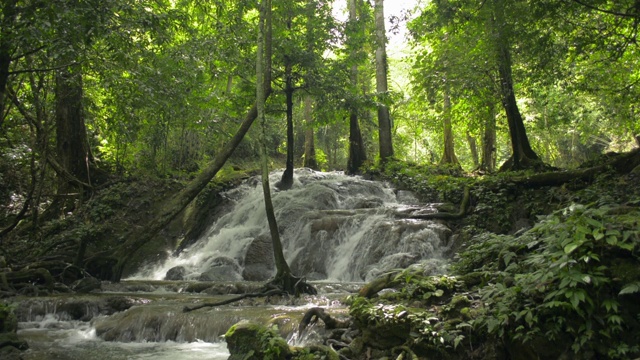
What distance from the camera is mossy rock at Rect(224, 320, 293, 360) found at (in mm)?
4445

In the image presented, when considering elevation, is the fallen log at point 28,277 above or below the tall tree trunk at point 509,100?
below

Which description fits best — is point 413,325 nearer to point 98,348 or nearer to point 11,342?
point 98,348

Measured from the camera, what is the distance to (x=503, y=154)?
Result: 115 ft

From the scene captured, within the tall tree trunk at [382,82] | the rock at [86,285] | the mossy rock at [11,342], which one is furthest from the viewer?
the tall tree trunk at [382,82]

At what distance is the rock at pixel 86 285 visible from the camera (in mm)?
8930

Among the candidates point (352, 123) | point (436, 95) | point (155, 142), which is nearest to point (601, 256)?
point (436, 95)

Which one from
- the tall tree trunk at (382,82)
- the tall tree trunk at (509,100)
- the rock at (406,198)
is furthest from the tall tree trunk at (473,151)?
the tall tree trunk at (509,100)

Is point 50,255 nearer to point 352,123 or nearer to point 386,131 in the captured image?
point 352,123

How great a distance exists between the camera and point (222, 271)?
444 inches

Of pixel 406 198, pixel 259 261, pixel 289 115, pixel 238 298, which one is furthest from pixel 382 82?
pixel 238 298

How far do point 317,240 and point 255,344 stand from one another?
7072 mm

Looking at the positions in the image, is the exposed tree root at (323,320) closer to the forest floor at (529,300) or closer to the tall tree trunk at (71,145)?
the forest floor at (529,300)

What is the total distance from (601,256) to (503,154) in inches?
1320

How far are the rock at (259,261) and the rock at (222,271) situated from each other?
232mm
